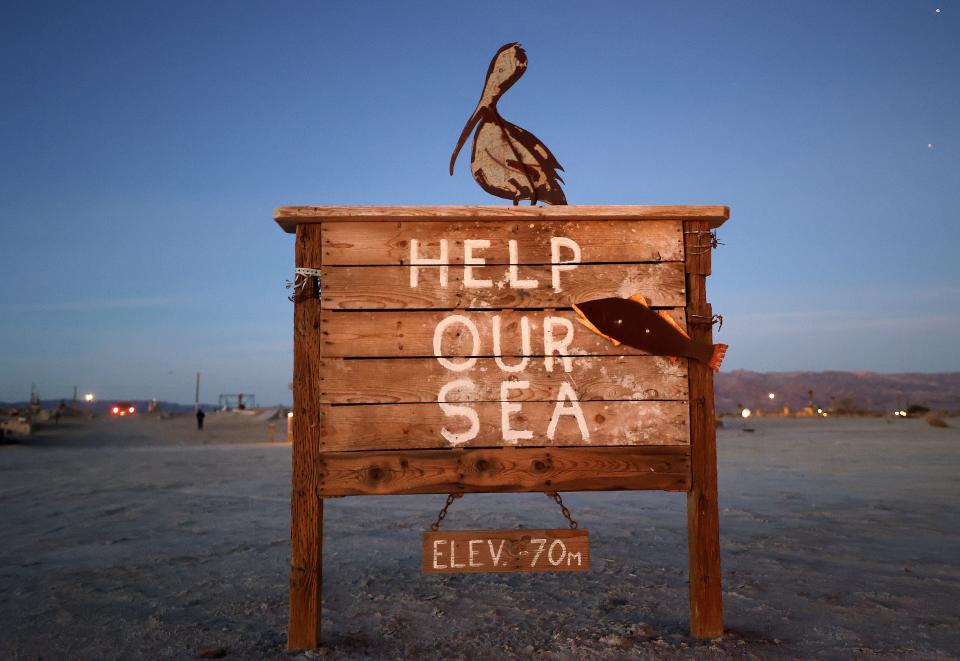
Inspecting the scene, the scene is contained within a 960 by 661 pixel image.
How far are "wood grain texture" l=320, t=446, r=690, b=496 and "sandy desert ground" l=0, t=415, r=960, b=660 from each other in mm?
998

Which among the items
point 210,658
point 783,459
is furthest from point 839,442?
point 210,658

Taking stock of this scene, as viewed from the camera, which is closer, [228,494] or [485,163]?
[485,163]

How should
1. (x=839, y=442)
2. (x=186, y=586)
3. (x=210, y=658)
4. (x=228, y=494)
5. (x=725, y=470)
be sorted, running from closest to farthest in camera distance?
1. (x=210, y=658)
2. (x=186, y=586)
3. (x=228, y=494)
4. (x=725, y=470)
5. (x=839, y=442)

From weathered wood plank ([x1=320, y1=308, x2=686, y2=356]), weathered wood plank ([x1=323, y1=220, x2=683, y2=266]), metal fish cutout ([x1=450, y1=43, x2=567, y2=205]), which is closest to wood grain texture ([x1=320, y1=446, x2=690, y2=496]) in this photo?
weathered wood plank ([x1=320, y1=308, x2=686, y2=356])

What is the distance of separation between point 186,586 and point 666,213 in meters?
4.97

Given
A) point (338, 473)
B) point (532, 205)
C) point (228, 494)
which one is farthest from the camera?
point (228, 494)

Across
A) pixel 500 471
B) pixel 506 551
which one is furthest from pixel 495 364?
pixel 506 551

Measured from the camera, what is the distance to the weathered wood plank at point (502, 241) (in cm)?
429

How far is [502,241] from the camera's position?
4.32 metres

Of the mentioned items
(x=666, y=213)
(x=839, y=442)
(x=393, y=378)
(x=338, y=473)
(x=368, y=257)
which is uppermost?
(x=666, y=213)

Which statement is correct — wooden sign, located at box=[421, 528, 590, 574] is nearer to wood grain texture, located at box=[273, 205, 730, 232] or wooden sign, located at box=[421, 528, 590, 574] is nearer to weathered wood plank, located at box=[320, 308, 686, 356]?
weathered wood plank, located at box=[320, 308, 686, 356]

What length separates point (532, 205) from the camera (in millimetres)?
4445

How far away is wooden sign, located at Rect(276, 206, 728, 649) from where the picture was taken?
412 centimetres

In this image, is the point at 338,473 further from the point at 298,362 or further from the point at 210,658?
the point at 210,658
